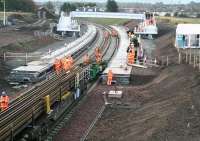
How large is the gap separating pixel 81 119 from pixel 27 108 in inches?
256

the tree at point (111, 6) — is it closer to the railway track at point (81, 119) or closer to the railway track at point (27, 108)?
the railway track at point (81, 119)

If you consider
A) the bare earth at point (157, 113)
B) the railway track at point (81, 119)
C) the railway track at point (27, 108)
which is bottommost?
the railway track at point (81, 119)

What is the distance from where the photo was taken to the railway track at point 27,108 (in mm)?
17534

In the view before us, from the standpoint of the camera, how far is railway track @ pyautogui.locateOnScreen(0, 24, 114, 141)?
57.5 feet

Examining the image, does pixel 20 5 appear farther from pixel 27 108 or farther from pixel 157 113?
pixel 27 108

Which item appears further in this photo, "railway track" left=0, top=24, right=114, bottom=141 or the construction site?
the construction site

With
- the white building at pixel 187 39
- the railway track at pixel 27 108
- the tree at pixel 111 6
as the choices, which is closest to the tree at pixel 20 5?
the tree at pixel 111 6

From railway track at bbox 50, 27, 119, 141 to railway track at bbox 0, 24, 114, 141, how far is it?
1.34 m

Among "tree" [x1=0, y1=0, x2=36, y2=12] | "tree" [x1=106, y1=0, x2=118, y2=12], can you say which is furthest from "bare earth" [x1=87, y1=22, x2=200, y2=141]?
"tree" [x1=106, y1=0, x2=118, y2=12]

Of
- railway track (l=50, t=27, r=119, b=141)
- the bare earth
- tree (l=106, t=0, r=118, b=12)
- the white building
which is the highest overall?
tree (l=106, t=0, r=118, b=12)

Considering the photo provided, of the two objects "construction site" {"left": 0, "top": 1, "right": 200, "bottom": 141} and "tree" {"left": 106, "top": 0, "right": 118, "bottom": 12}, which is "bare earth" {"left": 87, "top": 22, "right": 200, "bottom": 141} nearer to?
"construction site" {"left": 0, "top": 1, "right": 200, "bottom": 141}

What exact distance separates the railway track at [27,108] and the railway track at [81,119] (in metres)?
1.34

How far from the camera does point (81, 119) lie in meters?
26.2

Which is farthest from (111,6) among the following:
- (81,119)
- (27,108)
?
(27,108)
